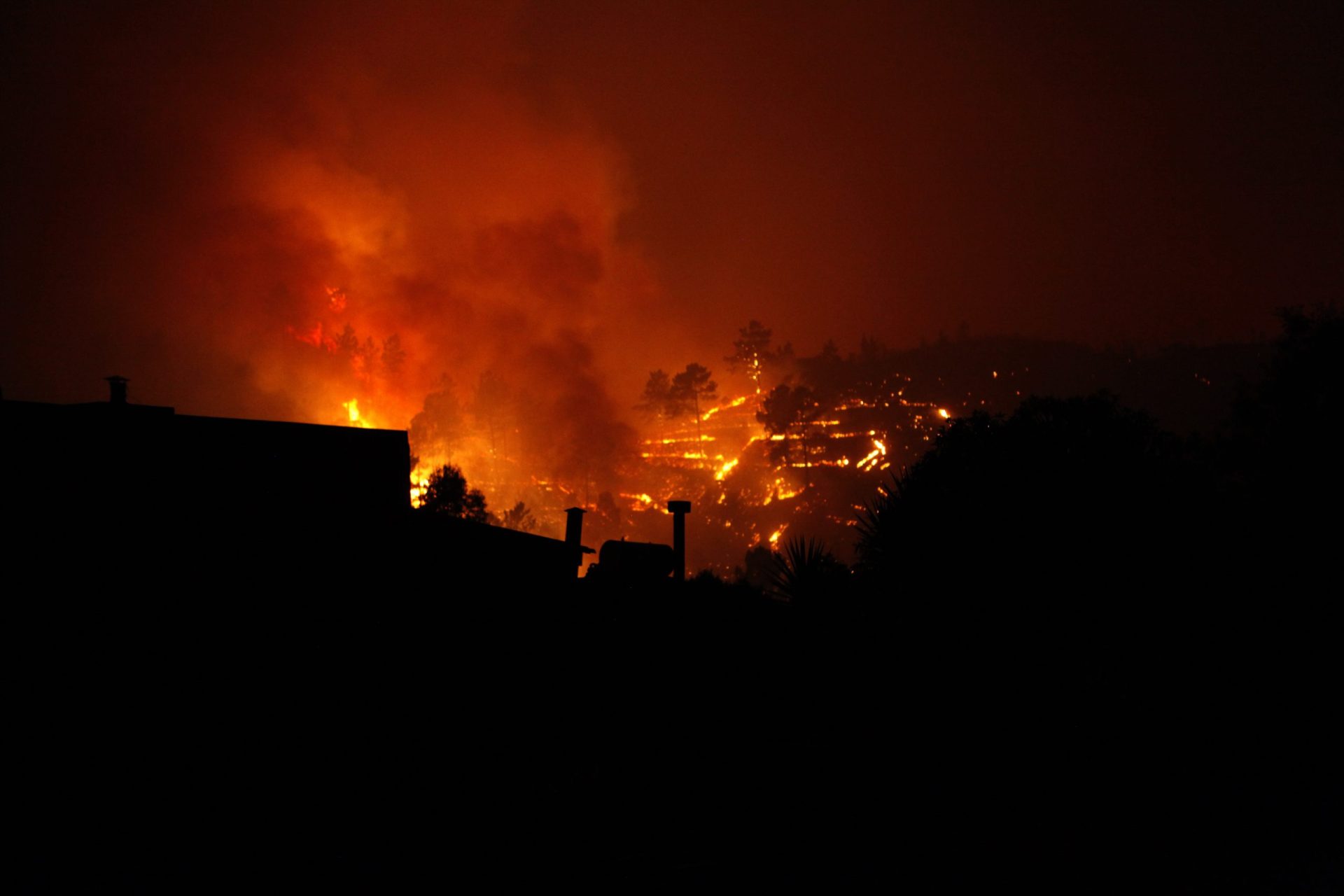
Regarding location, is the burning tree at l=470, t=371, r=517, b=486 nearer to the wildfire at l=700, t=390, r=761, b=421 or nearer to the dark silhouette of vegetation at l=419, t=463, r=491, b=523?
the wildfire at l=700, t=390, r=761, b=421

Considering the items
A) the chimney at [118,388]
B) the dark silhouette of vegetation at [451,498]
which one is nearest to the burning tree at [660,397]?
the dark silhouette of vegetation at [451,498]

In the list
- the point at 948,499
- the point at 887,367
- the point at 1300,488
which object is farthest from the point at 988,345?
the point at 948,499

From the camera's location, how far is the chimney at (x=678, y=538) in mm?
18688

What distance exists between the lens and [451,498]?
48.8 metres

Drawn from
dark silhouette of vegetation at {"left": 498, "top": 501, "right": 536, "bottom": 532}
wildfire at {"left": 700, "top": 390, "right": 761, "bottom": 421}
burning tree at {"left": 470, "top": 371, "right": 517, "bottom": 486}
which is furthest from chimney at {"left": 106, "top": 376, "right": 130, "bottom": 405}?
wildfire at {"left": 700, "top": 390, "right": 761, "bottom": 421}

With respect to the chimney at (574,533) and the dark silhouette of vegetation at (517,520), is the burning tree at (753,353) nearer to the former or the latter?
the dark silhouette of vegetation at (517,520)

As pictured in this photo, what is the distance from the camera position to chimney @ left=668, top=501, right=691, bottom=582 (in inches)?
736

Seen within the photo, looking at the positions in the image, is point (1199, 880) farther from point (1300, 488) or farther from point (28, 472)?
point (1300, 488)

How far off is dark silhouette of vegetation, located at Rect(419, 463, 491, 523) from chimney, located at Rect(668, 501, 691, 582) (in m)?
27.8

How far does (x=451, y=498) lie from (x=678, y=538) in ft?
104

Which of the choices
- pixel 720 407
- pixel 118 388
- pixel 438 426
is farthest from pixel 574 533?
pixel 720 407

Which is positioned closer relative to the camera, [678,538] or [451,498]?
[678,538]

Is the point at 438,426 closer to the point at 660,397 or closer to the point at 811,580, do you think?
the point at 660,397

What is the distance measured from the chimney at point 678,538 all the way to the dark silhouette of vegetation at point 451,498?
2777 cm
